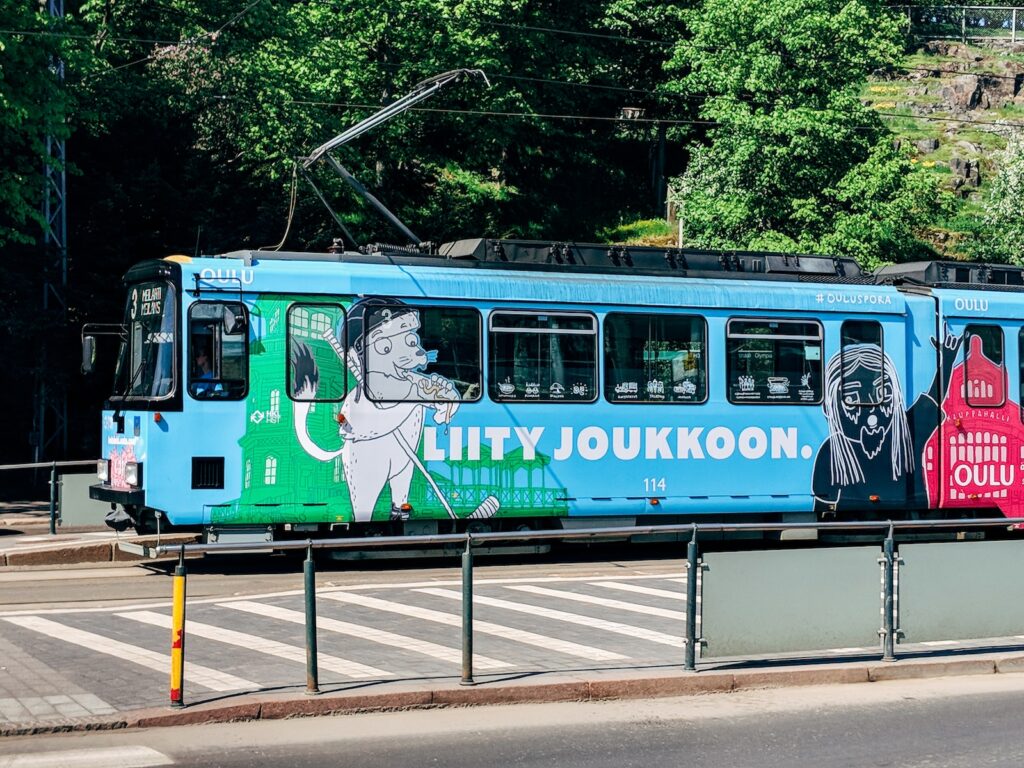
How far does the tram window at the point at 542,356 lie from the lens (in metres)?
17.8

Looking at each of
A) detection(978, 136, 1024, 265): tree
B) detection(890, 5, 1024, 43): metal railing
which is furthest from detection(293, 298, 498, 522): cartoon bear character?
detection(890, 5, 1024, 43): metal railing

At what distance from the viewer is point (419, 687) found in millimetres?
10008

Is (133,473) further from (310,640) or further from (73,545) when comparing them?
(310,640)

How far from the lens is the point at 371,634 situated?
1238cm

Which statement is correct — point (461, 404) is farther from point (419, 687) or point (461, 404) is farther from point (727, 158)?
point (727, 158)

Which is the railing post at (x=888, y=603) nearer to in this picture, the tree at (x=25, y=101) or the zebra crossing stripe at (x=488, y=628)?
the zebra crossing stripe at (x=488, y=628)

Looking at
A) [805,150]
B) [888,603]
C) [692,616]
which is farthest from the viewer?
[805,150]

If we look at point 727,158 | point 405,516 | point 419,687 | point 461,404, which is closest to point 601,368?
point 461,404

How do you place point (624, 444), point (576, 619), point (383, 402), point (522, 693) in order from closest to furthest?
point (522, 693)
point (576, 619)
point (383, 402)
point (624, 444)

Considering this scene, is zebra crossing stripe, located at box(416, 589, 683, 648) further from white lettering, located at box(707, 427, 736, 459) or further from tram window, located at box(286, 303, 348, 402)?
white lettering, located at box(707, 427, 736, 459)

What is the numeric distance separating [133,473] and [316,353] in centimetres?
263

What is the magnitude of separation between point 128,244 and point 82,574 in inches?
632

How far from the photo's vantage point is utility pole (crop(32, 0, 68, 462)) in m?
28.3

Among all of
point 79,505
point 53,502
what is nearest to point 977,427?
point 79,505
